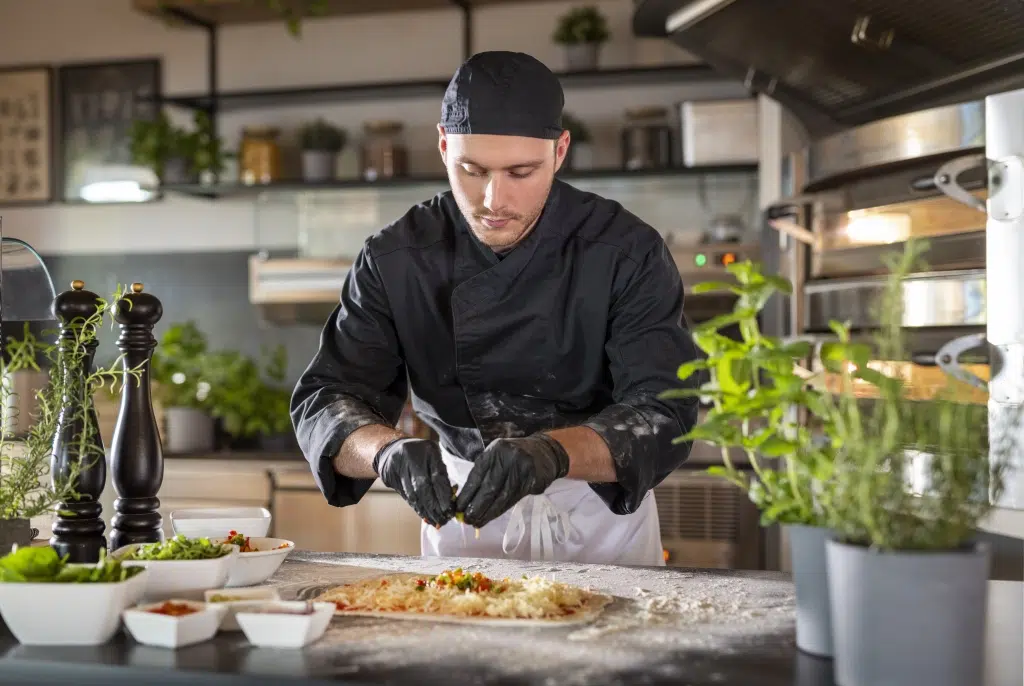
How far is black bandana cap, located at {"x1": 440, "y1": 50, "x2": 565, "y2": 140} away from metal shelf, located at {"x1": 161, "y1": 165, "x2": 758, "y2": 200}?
1805 millimetres

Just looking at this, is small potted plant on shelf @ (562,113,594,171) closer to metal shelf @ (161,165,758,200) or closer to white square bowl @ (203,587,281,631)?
metal shelf @ (161,165,758,200)

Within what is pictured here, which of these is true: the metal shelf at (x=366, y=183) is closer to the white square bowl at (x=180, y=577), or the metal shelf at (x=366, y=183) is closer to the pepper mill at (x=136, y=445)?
the pepper mill at (x=136, y=445)

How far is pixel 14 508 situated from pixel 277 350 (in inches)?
106

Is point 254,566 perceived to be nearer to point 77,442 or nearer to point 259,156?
point 77,442

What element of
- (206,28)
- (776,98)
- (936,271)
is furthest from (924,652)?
(206,28)

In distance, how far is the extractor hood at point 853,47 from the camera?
7.91 ft

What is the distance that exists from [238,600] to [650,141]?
270 cm

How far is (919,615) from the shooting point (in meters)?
0.95

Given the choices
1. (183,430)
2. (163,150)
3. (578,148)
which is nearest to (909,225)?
(578,148)

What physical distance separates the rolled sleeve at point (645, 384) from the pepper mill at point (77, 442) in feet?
2.40

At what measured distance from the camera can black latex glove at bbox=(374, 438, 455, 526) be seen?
4.68 ft

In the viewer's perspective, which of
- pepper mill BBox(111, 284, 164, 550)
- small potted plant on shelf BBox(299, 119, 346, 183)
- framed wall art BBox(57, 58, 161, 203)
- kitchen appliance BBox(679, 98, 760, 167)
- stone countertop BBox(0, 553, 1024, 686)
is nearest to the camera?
stone countertop BBox(0, 553, 1024, 686)

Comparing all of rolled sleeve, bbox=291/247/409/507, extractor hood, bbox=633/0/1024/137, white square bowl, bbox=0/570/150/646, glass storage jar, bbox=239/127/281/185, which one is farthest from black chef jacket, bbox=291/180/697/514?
glass storage jar, bbox=239/127/281/185

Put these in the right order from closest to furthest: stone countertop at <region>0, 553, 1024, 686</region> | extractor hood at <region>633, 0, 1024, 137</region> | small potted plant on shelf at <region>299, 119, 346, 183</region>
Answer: stone countertop at <region>0, 553, 1024, 686</region> < extractor hood at <region>633, 0, 1024, 137</region> < small potted plant on shelf at <region>299, 119, 346, 183</region>
